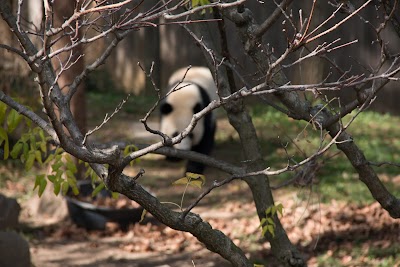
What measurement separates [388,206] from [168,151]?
1177mm

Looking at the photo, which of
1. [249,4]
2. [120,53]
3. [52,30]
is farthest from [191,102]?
[52,30]

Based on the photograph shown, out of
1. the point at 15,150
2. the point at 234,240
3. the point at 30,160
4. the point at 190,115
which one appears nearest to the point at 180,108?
the point at 190,115

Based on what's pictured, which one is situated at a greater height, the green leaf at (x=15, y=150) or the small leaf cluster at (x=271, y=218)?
the green leaf at (x=15, y=150)

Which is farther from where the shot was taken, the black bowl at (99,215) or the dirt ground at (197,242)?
the black bowl at (99,215)

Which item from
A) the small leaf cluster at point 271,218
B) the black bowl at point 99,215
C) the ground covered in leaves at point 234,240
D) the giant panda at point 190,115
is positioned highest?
the giant panda at point 190,115

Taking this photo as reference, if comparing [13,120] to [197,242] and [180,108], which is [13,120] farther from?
[180,108]

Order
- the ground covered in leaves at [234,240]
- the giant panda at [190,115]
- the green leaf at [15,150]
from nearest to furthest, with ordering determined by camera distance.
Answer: the green leaf at [15,150]
the ground covered in leaves at [234,240]
the giant panda at [190,115]

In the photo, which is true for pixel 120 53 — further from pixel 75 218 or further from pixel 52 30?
pixel 52 30

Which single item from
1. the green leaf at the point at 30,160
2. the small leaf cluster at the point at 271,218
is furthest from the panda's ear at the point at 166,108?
the green leaf at the point at 30,160

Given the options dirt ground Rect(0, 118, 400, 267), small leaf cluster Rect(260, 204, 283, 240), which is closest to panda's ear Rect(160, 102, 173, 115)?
dirt ground Rect(0, 118, 400, 267)

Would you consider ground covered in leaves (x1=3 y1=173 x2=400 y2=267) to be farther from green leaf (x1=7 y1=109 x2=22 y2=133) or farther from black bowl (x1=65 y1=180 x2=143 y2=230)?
Answer: green leaf (x1=7 y1=109 x2=22 y2=133)

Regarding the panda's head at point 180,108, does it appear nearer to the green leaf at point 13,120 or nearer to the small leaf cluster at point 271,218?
the small leaf cluster at point 271,218

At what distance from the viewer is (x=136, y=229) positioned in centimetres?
672

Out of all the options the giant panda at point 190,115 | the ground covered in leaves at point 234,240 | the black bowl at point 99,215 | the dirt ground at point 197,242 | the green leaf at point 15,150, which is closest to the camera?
the green leaf at point 15,150
